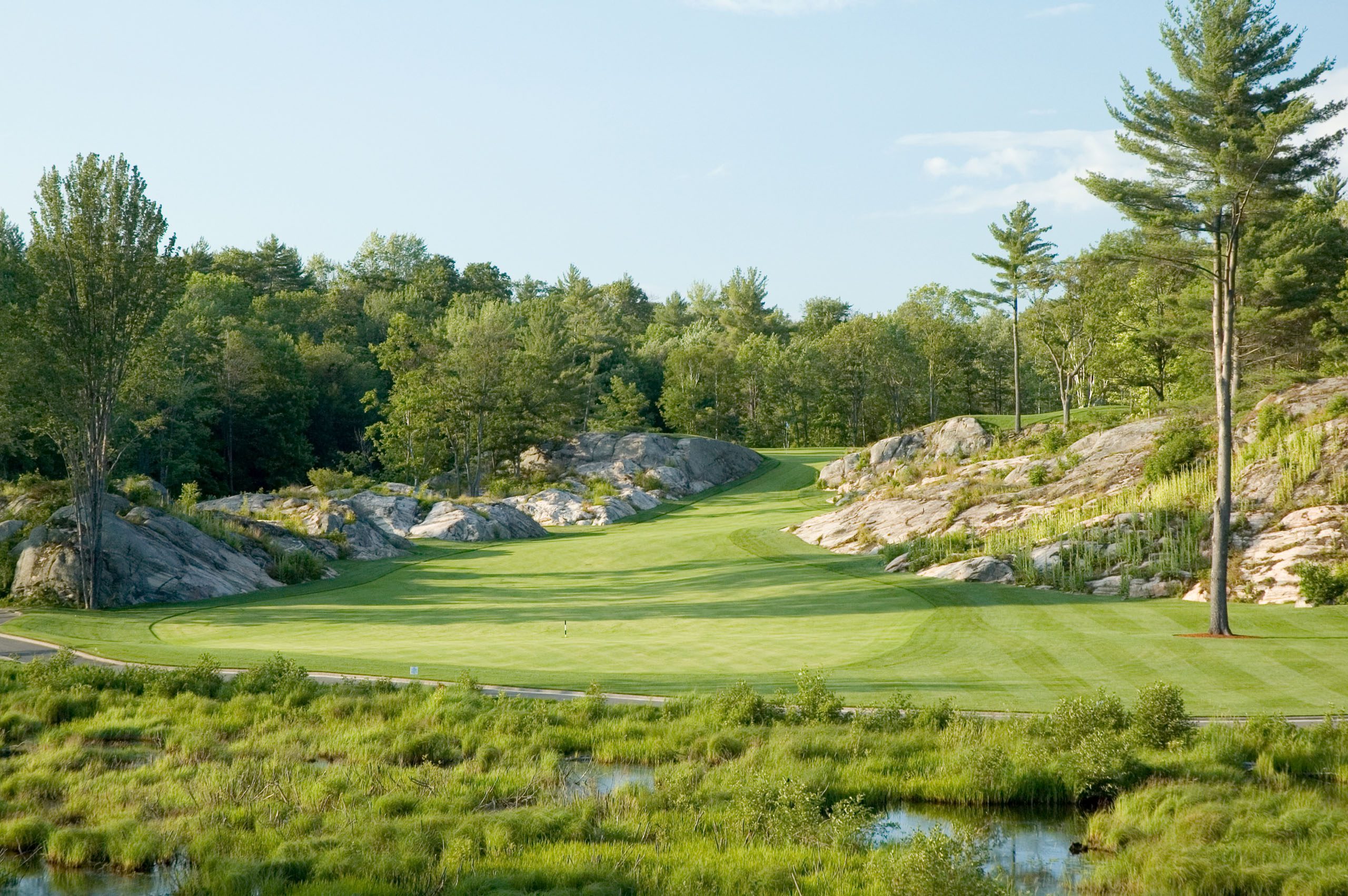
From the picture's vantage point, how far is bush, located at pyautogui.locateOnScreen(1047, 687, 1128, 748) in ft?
43.3

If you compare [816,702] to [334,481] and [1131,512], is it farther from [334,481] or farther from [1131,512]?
[334,481]

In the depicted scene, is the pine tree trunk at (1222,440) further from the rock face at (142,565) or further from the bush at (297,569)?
the bush at (297,569)

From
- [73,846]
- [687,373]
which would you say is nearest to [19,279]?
[73,846]

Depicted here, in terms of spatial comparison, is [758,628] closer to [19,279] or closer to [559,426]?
[19,279]

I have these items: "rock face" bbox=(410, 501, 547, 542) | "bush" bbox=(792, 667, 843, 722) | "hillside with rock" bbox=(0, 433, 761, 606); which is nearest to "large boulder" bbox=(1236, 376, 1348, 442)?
"bush" bbox=(792, 667, 843, 722)

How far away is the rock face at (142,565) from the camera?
2797 cm

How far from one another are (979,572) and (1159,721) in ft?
53.7

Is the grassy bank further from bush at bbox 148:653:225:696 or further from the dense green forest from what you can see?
the dense green forest

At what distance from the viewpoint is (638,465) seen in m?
66.4

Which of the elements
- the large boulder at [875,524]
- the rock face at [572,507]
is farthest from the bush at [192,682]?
the rock face at [572,507]

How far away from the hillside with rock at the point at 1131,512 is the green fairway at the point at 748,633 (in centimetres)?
161

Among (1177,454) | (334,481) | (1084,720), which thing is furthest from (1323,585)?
(334,481)

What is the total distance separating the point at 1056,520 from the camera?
32.2 metres

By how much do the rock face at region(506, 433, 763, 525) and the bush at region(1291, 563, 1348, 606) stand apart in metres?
37.5
